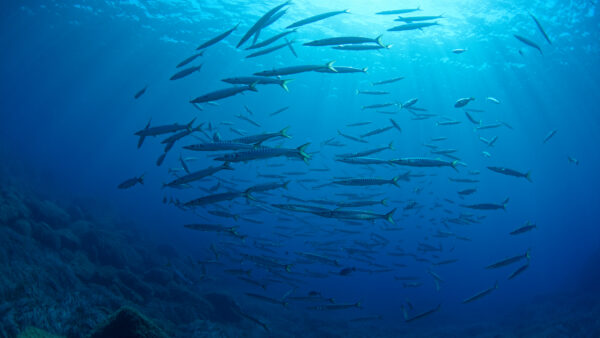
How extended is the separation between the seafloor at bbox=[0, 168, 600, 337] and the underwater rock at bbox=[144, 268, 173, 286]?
0.04 meters

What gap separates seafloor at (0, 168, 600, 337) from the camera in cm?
513

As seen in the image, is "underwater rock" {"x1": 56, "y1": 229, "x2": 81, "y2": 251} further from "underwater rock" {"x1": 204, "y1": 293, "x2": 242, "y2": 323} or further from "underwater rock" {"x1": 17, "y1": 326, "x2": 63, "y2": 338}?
"underwater rock" {"x1": 17, "y1": 326, "x2": 63, "y2": 338}

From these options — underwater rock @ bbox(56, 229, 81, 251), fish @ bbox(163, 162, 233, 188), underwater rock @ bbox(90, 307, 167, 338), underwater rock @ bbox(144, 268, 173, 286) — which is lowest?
underwater rock @ bbox(144, 268, 173, 286)

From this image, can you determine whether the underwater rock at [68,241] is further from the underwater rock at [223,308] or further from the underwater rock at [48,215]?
the underwater rock at [223,308]

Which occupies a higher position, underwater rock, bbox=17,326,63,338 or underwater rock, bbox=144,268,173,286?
underwater rock, bbox=17,326,63,338

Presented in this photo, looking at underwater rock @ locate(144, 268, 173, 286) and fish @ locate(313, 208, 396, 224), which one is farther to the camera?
underwater rock @ locate(144, 268, 173, 286)

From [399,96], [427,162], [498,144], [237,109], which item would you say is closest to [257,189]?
[427,162]

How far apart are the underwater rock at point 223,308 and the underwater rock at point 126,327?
7.95 metres

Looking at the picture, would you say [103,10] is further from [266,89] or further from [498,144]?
[498,144]

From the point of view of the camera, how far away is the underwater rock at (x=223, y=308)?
38.0 feet

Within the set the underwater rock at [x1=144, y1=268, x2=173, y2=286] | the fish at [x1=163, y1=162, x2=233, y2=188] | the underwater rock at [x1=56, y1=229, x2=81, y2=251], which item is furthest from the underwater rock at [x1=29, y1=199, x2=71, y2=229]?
the fish at [x1=163, y1=162, x2=233, y2=188]

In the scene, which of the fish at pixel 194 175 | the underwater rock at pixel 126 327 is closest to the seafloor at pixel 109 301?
the underwater rock at pixel 126 327

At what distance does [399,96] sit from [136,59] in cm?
2999

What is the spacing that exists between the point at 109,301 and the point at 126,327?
16.2ft
